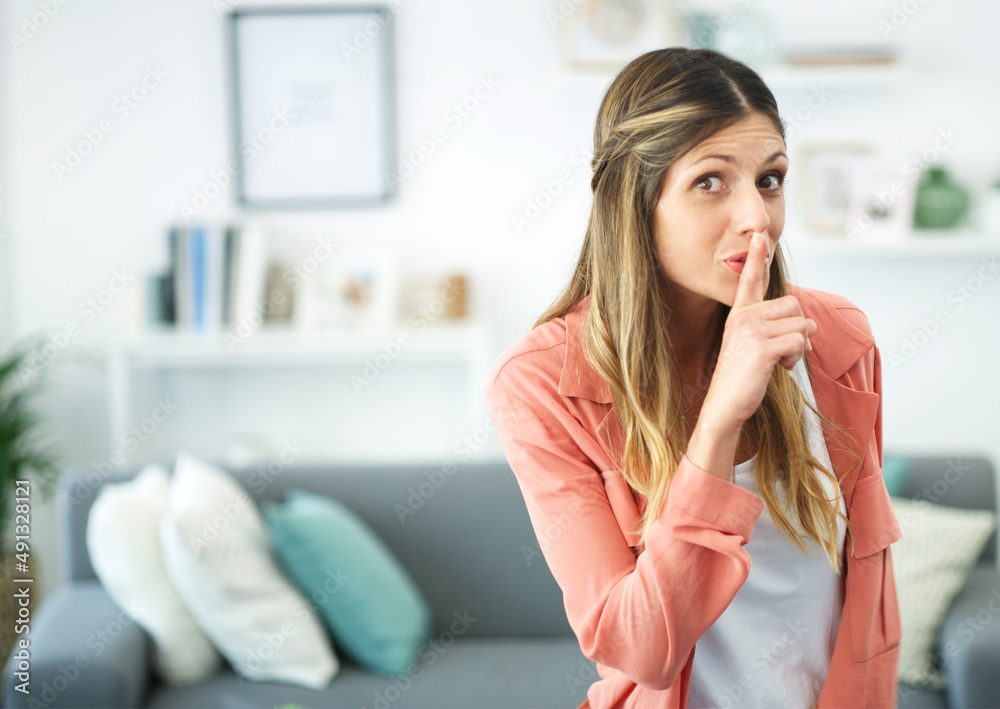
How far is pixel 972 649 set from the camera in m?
1.73

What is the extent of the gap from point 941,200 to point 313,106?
2.00 meters

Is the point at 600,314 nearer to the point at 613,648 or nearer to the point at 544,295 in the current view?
the point at 613,648

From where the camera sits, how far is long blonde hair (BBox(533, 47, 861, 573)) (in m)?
0.89

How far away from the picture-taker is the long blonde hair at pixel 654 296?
89cm

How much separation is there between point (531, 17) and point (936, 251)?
4.77 feet

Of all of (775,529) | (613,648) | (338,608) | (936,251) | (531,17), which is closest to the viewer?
(613,648)

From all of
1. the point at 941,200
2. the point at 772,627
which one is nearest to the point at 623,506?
the point at 772,627

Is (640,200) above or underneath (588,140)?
underneath

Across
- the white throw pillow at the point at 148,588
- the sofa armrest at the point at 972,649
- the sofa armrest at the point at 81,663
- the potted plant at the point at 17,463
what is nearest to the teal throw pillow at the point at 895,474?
the sofa armrest at the point at 972,649

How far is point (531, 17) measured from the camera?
9.11 feet

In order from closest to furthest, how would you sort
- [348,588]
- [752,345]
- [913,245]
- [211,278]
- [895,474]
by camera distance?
[752,345]
[348,588]
[895,474]
[913,245]
[211,278]

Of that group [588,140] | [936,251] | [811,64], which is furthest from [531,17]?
[936,251]

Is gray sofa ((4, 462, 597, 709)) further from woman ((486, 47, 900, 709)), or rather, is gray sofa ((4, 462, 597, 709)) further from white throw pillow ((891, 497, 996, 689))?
woman ((486, 47, 900, 709))

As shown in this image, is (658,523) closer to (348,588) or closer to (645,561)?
(645,561)
